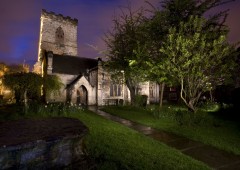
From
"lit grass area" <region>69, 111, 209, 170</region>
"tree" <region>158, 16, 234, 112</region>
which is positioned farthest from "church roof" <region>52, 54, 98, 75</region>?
"lit grass area" <region>69, 111, 209, 170</region>

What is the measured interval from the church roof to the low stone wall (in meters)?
27.7

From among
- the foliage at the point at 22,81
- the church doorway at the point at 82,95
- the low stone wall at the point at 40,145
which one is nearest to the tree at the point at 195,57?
the foliage at the point at 22,81

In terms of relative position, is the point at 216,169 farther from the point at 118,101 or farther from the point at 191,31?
the point at 118,101

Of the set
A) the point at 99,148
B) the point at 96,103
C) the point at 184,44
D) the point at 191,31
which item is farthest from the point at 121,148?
the point at 96,103

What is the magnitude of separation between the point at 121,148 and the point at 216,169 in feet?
10.1

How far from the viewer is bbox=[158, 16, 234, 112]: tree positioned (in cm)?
1391

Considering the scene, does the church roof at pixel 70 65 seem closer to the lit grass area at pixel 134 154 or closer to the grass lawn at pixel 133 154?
the grass lawn at pixel 133 154

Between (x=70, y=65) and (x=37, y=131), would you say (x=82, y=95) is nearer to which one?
(x=70, y=65)

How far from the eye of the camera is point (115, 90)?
1367 inches

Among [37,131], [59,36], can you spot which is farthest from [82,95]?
[37,131]

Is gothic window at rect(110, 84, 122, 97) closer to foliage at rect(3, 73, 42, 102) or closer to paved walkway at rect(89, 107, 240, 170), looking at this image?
foliage at rect(3, 73, 42, 102)

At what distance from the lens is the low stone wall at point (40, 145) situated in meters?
3.25

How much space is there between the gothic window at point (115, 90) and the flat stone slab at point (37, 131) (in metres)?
29.3

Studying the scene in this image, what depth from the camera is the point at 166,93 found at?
43.4 meters
